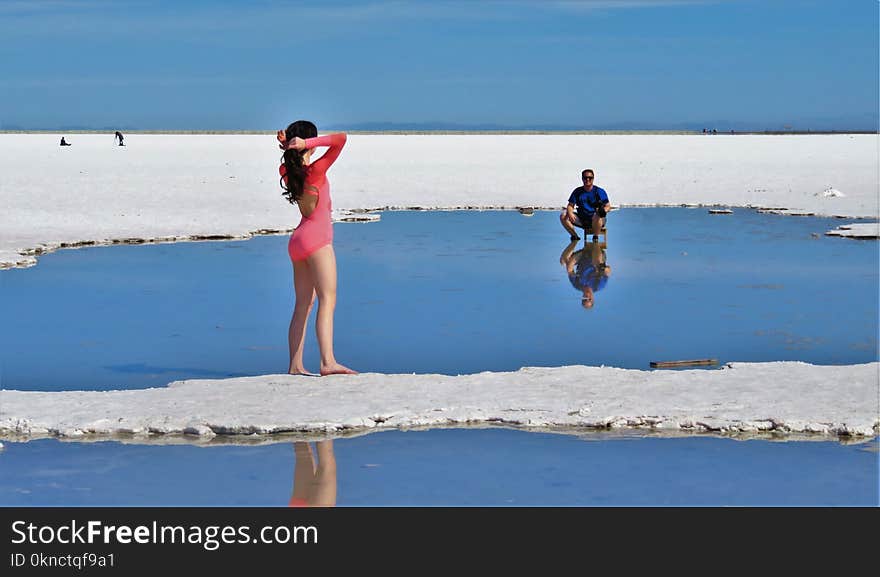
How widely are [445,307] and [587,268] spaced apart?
3691 millimetres

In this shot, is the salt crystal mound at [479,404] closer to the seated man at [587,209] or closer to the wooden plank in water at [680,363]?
the wooden plank in water at [680,363]

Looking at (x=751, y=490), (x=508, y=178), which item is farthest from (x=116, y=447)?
(x=508, y=178)

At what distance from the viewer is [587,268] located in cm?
1497

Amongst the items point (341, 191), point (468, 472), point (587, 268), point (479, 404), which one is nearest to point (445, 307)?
point (587, 268)

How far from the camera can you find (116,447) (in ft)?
22.6

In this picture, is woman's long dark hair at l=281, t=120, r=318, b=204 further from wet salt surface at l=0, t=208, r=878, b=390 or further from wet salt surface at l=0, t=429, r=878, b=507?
wet salt surface at l=0, t=429, r=878, b=507

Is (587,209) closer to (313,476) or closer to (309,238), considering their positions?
(309,238)

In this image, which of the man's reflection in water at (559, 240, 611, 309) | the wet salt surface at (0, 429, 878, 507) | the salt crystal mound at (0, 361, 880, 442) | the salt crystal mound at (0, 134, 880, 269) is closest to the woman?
the salt crystal mound at (0, 361, 880, 442)

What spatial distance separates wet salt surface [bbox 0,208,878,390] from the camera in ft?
30.8

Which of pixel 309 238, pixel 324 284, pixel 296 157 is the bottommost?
pixel 324 284

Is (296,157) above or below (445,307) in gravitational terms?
above

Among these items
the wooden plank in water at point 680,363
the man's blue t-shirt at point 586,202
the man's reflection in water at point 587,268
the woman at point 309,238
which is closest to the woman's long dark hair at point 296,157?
the woman at point 309,238

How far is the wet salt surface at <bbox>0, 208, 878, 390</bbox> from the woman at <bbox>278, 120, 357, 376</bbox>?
0.48 metres

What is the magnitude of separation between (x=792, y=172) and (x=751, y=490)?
34199mm
